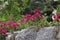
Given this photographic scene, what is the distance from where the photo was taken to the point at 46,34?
3840 millimetres

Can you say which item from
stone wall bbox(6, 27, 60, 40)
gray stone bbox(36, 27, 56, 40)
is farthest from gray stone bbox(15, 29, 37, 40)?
gray stone bbox(36, 27, 56, 40)

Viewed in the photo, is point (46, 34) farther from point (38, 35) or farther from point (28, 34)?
point (28, 34)

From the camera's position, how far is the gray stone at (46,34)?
3797mm

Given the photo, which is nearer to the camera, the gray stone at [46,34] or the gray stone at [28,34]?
the gray stone at [46,34]

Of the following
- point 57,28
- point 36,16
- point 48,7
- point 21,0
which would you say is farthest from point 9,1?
point 57,28

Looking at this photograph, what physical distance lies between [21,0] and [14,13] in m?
0.49

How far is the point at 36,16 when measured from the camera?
4.53 metres

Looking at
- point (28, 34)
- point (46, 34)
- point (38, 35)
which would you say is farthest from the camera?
point (28, 34)

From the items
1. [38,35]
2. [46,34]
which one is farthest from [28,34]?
[46,34]

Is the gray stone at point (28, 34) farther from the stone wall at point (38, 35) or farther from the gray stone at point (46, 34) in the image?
the gray stone at point (46, 34)

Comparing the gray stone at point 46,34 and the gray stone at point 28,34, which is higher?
the gray stone at point 46,34

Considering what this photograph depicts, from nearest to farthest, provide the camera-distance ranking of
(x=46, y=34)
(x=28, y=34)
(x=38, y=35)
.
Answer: (x=46, y=34) < (x=38, y=35) < (x=28, y=34)

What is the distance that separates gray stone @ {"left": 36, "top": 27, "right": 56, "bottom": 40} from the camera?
380 cm

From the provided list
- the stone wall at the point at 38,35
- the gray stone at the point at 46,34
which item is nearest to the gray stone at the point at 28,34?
the stone wall at the point at 38,35
